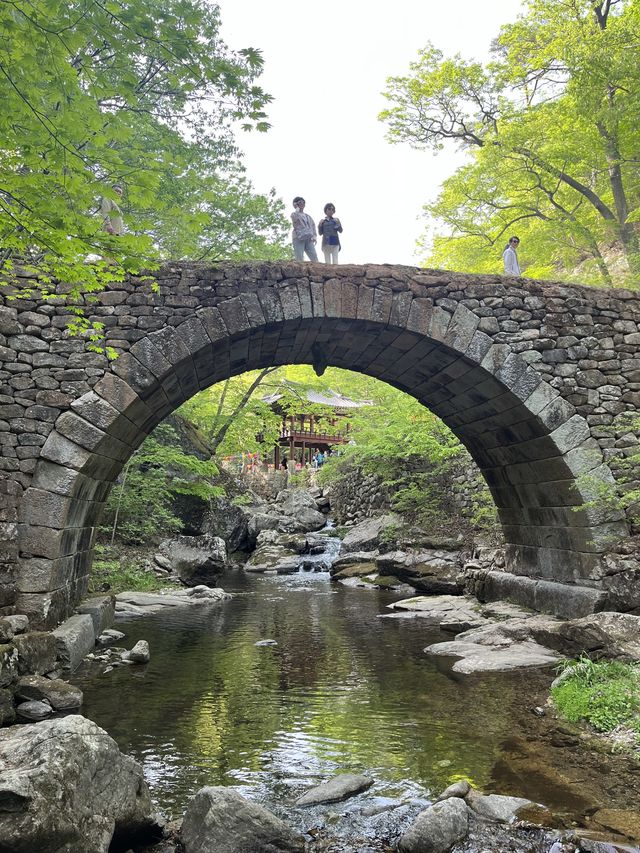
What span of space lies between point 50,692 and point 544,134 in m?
12.6

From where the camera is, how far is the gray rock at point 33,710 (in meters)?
4.74

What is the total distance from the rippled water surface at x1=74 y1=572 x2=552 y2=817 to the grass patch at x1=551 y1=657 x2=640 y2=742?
484mm

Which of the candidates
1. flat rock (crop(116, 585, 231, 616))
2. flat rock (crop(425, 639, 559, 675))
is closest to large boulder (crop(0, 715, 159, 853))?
flat rock (crop(425, 639, 559, 675))

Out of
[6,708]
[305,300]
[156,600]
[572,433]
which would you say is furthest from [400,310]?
[156,600]

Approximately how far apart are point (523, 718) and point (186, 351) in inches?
189

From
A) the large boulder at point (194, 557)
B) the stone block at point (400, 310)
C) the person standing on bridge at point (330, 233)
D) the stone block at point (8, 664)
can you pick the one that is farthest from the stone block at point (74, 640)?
the large boulder at point (194, 557)

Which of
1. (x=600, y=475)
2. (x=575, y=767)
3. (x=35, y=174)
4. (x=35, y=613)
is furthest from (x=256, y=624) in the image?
(x=35, y=174)

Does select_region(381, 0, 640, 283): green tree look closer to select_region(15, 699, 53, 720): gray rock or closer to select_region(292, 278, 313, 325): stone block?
select_region(292, 278, 313, 325): stone block

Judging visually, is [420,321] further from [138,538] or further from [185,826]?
[138,538]

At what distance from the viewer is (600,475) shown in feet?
23.7

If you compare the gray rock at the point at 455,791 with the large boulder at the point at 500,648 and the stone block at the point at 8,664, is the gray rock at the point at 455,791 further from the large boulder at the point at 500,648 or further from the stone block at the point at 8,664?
the stone block at the point at 8,664

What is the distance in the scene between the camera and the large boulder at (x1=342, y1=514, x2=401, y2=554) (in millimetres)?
16234

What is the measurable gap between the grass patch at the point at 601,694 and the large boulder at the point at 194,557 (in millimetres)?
9369

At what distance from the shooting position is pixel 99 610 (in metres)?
7.52
